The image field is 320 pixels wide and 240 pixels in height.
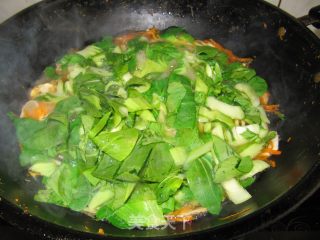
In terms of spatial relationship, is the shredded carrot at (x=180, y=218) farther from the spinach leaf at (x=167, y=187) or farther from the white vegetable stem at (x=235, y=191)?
the white vegetable stem at (x=235, y=191)

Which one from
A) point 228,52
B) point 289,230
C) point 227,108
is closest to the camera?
point 289,230

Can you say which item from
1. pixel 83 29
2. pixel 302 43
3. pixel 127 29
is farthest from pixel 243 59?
pixel 83 29

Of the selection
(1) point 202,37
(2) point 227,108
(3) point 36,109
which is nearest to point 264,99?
(2) point 227,108

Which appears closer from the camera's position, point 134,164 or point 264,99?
point 134,164

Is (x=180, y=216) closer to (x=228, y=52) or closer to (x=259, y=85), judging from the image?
(x=259, y=85)

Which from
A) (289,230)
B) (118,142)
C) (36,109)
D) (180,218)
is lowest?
(289,230)

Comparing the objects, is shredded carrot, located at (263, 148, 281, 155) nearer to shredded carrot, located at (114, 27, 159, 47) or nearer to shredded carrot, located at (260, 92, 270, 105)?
shredded carrot, located at (260, 92, 270, 105)
